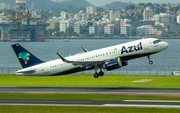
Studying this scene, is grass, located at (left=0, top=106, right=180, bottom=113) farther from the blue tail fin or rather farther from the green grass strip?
the blue tail fin

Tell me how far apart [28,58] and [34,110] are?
30.3 m

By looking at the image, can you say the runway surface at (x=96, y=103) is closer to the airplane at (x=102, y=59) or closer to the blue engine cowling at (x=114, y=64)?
the airplane at (x=102, y=59)

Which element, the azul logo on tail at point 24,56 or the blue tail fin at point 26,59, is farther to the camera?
the azul logo on tail at point 24,56

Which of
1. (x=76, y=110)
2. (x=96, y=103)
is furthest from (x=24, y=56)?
(x=76, y=110)

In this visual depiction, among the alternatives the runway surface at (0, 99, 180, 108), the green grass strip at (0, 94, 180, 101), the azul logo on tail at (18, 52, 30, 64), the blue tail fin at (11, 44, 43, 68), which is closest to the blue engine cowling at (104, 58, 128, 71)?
the green grass strip at (0, 94, 180, 101)

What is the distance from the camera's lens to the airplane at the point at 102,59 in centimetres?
6106

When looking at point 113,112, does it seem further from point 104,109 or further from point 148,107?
point 148,107

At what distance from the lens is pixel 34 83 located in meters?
71.4

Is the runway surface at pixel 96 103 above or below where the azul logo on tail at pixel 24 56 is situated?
below

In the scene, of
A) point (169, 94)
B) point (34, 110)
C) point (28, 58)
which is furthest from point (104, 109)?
point (28, 58)

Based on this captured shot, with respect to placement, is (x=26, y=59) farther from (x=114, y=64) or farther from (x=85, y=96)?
(x=85, y=96)

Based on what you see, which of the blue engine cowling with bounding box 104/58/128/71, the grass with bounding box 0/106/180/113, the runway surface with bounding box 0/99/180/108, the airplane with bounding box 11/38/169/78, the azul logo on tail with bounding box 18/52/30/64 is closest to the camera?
the grass with bounding box 0/106/180/113

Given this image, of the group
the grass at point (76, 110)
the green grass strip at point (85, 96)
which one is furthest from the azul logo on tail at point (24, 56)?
the grass at point (76, 110)

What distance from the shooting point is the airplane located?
6106cm
